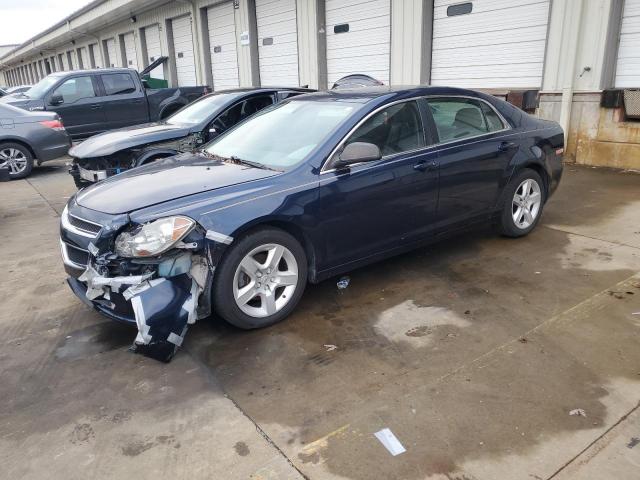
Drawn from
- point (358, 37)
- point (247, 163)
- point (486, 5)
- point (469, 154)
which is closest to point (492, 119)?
point (469, 154)

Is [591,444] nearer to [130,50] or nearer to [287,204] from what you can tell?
[287,204]

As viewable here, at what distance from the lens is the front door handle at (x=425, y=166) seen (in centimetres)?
430

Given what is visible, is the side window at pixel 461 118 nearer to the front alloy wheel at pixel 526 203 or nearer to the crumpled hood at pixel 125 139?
the front alloy wheel at pixel 526 203

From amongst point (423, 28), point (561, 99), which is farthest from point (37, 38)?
point (561, 99)

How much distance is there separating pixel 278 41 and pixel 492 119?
476 inches

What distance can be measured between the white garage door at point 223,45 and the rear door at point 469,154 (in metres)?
14.4

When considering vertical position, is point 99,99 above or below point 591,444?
above

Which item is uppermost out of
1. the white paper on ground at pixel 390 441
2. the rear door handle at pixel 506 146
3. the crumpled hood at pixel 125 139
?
the rear door handle at pixel 506 146

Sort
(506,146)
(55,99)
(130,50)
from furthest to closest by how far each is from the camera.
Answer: (130,50)
(55,99)
(506,146)

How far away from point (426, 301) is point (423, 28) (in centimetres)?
864

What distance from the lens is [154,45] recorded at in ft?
77.4

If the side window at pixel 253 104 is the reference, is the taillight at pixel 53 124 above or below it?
below

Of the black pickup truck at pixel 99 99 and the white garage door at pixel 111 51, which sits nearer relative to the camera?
the black pickup truck at pixel 99 99

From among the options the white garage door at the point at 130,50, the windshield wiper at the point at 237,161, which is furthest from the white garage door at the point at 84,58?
the windshield wiper at the point at 237,161
